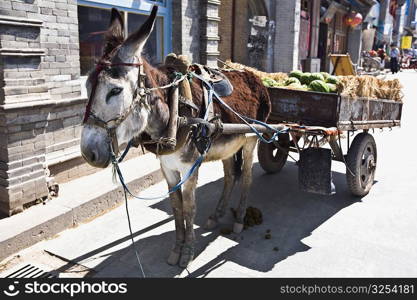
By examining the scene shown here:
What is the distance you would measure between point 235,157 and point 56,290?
2.63 metres

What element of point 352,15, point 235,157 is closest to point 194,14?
point 235,157

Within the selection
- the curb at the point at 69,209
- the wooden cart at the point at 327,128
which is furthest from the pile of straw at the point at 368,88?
the curb at the point at 69,209

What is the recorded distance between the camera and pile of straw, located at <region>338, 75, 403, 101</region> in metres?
4.88

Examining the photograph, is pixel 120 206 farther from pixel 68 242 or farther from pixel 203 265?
pixel 203 265

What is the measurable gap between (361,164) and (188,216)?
9.70ft

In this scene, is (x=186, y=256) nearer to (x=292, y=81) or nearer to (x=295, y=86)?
(x=295, y=86)

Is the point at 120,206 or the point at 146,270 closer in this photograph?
the point at 146,270

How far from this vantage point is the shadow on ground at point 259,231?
390 centimetres

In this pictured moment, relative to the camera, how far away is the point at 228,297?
3.39 metres

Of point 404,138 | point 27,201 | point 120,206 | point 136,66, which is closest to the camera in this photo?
point 136,66

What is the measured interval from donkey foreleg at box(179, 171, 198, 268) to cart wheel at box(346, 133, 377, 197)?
8.24 ft

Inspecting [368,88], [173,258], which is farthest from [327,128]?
[173,258]

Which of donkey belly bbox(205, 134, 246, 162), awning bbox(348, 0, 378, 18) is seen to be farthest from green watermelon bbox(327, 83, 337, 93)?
awning bbox(348, 0, 378, 18)

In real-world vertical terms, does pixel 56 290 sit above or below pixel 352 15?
below
